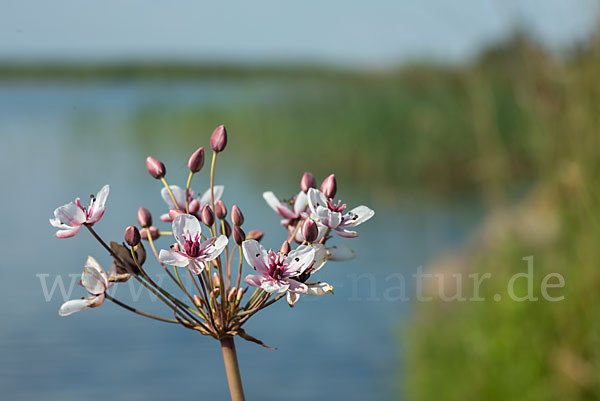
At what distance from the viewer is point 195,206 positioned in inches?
32.0

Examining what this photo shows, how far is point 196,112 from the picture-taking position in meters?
17.6

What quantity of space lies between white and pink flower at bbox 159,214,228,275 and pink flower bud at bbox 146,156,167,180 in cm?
11

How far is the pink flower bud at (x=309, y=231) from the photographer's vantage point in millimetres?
701

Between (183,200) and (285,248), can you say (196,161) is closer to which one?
(183,200)

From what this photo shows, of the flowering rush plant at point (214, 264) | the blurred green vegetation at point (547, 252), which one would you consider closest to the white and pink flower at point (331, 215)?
the flowering rush plant at point (214, 264)

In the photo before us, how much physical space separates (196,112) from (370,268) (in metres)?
8.97

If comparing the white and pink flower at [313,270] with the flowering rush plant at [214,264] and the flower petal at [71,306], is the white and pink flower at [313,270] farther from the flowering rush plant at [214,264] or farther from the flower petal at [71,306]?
the flower petal at [71,306]

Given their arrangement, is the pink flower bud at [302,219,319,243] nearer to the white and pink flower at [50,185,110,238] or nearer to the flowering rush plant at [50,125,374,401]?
the flowering rush plant at [50,125,374,401]

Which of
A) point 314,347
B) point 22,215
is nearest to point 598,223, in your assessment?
point 314,347

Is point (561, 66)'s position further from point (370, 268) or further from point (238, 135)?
point (238, 135)

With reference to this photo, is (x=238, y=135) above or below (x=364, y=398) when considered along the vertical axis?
above

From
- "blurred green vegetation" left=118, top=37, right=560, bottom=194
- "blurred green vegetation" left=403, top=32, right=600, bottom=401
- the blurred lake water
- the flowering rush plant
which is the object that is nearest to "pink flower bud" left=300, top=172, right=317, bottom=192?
the flowering rush plant

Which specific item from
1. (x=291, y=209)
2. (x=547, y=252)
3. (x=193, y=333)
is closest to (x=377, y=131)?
(x=193, y=333)

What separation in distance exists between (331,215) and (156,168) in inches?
8.5
